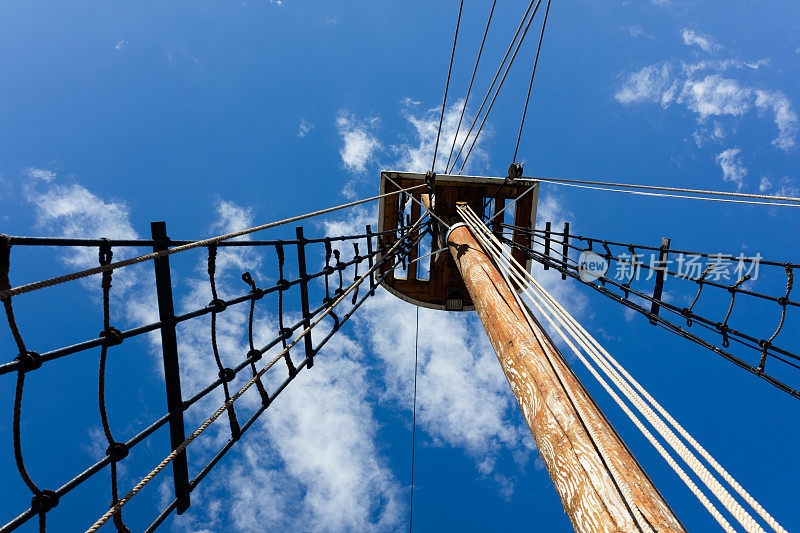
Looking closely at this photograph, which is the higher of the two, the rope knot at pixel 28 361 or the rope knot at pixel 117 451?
the rope knot at pixel 28 361

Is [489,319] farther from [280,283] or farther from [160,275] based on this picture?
[160,275]

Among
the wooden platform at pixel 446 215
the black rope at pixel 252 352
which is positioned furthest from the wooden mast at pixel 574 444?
the wooden platform at pixel 446 215

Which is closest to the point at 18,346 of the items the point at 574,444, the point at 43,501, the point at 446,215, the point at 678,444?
the point at 43,501

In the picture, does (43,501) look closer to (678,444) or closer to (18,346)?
(18,346)

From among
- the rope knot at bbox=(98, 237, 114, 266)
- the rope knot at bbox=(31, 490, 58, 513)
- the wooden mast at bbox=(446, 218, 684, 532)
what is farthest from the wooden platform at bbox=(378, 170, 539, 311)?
the rope knot at bbox=(31, 490, 58, 513)

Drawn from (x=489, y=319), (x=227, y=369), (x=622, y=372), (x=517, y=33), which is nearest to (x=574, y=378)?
(x=622, y=372)

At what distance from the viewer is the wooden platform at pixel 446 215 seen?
8.65 meters

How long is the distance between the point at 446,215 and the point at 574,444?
7137 mm

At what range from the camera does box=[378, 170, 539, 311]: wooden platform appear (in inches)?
340

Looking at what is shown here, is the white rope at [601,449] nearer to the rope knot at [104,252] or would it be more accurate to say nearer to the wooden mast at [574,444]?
the wooden mast at [574,444]

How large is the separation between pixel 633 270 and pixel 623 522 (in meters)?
6.18

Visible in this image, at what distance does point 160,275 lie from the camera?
2.76m

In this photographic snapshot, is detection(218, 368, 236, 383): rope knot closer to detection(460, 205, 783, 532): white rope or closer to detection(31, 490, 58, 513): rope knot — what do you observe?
detection(31, 490, 58, 513): rope knot

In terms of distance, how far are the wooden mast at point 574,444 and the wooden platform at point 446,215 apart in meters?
5.36
